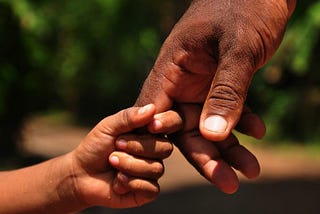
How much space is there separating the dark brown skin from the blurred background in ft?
10.1

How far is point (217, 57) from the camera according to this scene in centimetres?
206

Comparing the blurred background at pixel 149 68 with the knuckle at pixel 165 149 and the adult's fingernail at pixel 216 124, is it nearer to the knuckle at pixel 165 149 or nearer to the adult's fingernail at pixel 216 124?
the knuckle at pixel 165 149

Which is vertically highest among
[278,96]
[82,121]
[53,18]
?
[53,18]

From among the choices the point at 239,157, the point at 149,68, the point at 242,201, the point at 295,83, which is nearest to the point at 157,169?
the point at 239,157

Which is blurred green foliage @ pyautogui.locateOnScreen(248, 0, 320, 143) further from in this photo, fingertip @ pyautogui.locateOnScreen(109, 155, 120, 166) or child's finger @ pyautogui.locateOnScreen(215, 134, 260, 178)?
fingertip @ pyautogui.locateOnScreen(109, 155, 120, 166)

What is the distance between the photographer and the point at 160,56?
7.43ft

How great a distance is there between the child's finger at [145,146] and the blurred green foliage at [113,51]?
3264 mm

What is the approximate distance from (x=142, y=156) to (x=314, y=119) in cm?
810

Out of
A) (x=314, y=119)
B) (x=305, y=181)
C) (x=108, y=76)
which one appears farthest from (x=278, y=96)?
(x=108, y=76)

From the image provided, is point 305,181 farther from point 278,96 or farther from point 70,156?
point 70,156

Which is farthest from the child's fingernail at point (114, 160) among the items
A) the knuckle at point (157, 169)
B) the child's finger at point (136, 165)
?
the knuckle at point (157, 169)

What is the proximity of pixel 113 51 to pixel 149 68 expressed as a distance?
1818 mm

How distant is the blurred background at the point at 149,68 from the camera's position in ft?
20.0

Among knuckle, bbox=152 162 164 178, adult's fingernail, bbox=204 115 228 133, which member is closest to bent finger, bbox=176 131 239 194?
knuckle, bbox=152 162 164 178
